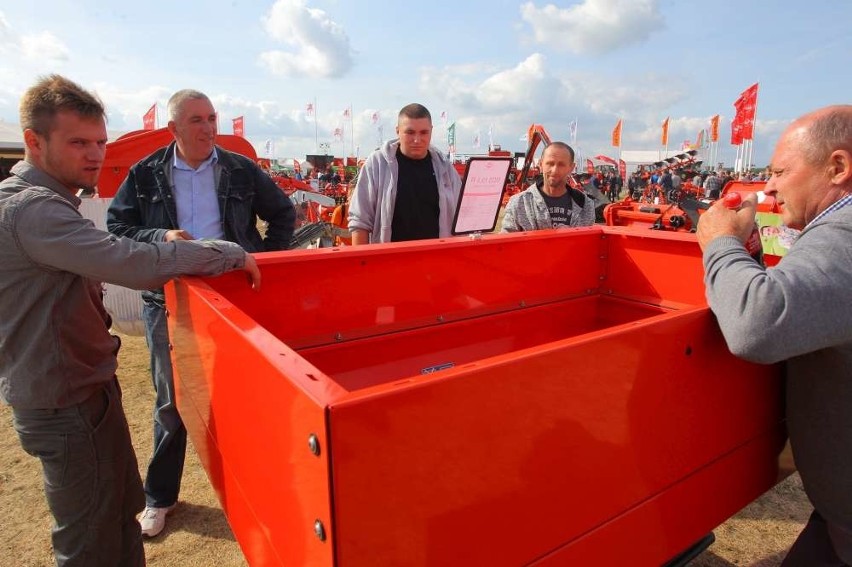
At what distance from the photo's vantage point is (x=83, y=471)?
1.62 meters

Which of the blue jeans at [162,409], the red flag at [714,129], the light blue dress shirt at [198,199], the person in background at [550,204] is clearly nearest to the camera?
the blue jeans at [162,409]

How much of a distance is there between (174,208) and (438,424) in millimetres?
2041

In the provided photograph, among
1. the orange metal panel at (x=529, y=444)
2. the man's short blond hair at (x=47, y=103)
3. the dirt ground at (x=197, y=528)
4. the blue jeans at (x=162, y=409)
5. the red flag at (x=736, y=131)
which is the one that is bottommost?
the dirt ground at (x=197, y=528)

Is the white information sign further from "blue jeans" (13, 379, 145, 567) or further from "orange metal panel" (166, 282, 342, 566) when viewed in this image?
"blue jeans" (13, 379, 145, 567)

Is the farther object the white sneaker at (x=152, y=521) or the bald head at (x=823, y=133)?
the white sneaker at (x=152, y=521)

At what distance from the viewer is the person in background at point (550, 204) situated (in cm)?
362

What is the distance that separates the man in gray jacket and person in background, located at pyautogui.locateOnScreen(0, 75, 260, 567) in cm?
144

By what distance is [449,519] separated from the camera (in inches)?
38.1

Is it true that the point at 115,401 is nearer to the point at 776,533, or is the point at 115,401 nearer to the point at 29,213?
the point at 29,213

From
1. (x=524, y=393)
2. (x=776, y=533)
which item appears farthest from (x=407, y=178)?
(x=776, y=533)

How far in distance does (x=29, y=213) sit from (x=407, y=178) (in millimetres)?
2136

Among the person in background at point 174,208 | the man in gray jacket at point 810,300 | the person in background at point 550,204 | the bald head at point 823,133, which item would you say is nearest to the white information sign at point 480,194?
the person in background at point 550,204

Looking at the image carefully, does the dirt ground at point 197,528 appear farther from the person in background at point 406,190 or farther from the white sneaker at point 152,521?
the person in background at point 406,190

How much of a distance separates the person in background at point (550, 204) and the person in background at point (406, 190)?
0.55m
